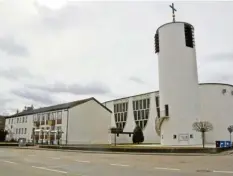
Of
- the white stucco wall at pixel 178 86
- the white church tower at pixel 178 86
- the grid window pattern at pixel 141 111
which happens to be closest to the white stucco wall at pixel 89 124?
the grid window pattern at pixel 141 111

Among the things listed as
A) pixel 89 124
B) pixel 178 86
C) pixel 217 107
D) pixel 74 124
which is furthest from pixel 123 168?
pixel 217 107

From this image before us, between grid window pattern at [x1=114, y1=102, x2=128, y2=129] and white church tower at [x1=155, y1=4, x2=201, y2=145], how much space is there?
35.7 meters

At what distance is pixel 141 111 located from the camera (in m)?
77.9

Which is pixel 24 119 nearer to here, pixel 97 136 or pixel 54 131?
pixel 54 131

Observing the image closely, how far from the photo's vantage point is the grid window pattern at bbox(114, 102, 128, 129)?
3258 inches

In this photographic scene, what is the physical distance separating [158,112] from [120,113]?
15173 millimetres

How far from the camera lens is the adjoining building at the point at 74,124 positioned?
6239 centimetres

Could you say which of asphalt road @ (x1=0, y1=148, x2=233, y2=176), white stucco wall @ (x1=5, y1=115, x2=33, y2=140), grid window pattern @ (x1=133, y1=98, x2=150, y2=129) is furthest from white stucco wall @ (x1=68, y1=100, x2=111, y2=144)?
asphalt road @ (x1=0, y1=148, x2=233, y2=176)

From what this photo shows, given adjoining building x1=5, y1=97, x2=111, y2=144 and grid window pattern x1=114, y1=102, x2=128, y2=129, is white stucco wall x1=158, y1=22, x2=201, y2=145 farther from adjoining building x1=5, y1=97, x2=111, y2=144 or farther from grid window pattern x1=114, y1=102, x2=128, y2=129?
grid window pattern x1=114, y1=102, x2=128, y2=129

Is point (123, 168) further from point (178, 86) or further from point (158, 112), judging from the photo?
point (158, 112)

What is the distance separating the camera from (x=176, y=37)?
46250 mm

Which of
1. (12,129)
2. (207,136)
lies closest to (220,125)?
(207,136)

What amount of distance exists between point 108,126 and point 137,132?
24.3 ft

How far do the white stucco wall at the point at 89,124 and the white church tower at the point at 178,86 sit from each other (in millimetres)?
22333
